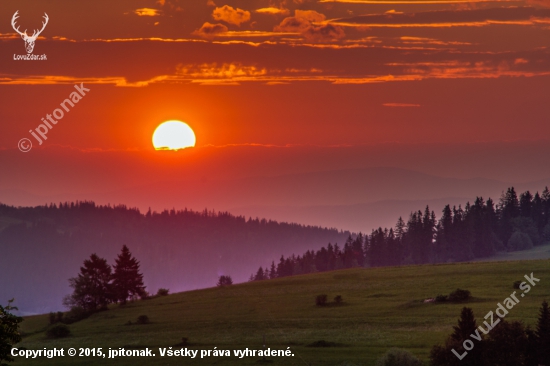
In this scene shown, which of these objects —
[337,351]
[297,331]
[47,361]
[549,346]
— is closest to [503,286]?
[297,331]

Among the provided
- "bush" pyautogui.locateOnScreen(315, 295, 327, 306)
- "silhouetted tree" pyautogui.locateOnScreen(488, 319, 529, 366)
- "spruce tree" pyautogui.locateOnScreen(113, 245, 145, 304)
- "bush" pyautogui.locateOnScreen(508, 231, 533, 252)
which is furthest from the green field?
"bush" pyautogui.locateOnScreen(508, 231, 533, 252)

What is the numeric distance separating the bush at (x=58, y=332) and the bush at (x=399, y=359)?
55.7 m

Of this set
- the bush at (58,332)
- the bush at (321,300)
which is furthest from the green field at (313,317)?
the bush at (58,332)

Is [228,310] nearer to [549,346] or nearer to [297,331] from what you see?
[297,331]

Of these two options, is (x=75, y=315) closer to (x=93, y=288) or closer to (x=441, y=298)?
(x=93, y=288)

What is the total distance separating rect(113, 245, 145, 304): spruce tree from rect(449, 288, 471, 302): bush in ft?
202

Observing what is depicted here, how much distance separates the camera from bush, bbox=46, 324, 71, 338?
103 m

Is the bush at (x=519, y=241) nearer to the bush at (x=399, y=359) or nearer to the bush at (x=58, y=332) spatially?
the bush at (x=58, y=332)

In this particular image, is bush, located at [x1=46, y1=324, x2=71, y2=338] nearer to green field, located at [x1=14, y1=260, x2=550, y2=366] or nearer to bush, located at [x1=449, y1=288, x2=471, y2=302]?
green field, located at [x1=14, y1=260, x2=550, y2=366]

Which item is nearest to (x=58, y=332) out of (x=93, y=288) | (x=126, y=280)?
(x=93, y=288)

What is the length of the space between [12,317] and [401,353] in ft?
117

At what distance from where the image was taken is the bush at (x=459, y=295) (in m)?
97.9

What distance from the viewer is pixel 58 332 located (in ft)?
339

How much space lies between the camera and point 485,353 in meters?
59.5
